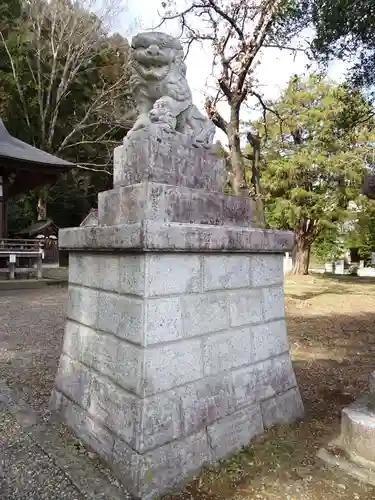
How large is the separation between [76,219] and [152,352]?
72.6ft

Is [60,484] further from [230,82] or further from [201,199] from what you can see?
[230,82]

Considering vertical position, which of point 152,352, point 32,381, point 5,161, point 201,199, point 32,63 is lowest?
point 32,381

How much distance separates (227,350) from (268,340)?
0.50 metres

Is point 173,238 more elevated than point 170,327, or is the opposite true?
point 173,238

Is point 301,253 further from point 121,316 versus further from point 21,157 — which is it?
point 121,316

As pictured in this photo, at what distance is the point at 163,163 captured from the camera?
2.59 metres

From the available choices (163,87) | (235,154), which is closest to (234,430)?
(163,87)

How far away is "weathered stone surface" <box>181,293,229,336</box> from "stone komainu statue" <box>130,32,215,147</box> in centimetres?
118

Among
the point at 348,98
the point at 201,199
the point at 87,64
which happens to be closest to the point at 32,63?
the point at 87,64

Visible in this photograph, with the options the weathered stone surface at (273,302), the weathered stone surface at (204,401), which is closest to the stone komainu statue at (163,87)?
the weathered stone surface at (273,302)

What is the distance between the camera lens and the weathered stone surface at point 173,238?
2207mm

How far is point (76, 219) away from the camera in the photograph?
76.1ft

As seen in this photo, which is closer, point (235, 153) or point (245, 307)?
point (245, 307)

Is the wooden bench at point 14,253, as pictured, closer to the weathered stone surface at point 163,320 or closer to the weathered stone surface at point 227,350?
the weathered stone surface at point 227,350
